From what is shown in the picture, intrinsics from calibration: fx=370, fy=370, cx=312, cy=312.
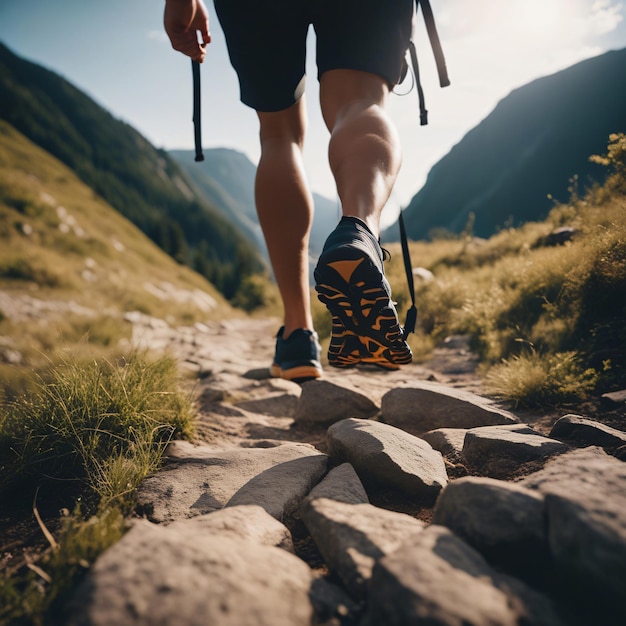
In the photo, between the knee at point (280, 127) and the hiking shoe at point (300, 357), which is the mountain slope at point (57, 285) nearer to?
the hiking shoe at point (300, 357)

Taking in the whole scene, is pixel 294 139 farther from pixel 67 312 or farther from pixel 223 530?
pixel 67 312

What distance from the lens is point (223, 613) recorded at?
578 millimetres

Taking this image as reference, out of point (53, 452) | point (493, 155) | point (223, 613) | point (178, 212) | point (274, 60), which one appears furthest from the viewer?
point (493, 155)

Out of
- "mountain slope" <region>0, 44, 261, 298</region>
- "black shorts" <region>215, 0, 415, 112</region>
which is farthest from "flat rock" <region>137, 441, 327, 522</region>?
"mountain slope" <region>0, 44, 261, 298</region>

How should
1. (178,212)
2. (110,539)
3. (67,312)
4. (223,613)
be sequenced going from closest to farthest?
(223,613), (110,539), (67,312), (178,212)

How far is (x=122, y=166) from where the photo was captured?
238 feet

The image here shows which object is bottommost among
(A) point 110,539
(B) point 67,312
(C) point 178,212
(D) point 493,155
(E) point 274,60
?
(B) point 67,312

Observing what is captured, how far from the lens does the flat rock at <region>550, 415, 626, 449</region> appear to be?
124 cm

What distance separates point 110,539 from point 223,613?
37 centimetres

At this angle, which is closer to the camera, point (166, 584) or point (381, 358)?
point (166, 584)

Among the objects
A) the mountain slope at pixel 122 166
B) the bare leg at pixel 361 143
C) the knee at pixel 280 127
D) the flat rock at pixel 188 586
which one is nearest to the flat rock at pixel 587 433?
the bare leg at pixel 361 143

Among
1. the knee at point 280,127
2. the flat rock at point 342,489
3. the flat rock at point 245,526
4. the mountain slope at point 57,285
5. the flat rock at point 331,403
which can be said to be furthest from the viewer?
the mountain slope at point 57,285

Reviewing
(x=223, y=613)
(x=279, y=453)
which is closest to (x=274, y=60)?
(x=279, y=453)

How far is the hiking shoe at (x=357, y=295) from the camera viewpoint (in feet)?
3.83
